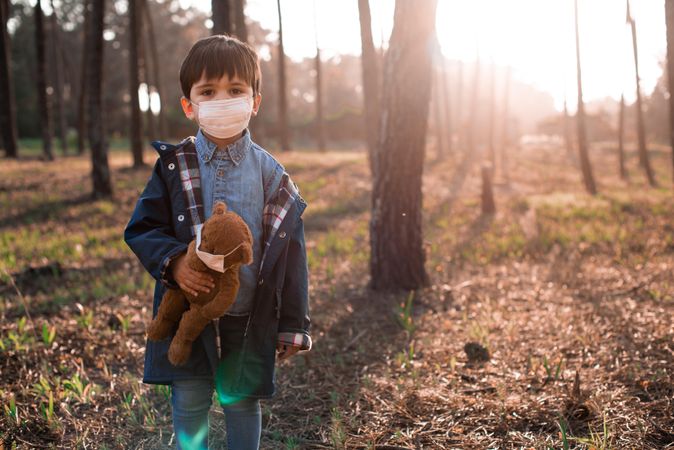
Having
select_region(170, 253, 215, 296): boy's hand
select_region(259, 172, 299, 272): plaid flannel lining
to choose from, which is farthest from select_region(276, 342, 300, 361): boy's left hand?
select_region(170, 253, 215, 296): boy's hand

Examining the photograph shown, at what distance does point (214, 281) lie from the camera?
227 centimetres

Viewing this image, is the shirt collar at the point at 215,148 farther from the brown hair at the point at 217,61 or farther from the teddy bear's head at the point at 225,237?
the teddy bear's head at the point at 225,237

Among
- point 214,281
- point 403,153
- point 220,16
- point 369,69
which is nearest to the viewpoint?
point 214,281

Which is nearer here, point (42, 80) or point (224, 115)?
point (224, 115)

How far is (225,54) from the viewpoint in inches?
94.3

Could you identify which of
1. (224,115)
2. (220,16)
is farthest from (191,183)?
(220,16)

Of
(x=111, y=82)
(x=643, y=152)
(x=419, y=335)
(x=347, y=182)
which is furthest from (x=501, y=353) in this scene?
(x=111, y=82)

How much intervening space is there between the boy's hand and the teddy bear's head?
0.31ft

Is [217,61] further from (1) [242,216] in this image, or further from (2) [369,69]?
(2) [369,69]

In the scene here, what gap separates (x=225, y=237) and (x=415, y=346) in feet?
10.4

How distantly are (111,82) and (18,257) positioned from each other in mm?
44326

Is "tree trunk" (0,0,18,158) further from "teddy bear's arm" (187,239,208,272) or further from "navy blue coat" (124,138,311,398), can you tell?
"teddy bear's arm" (187,239,208,272)

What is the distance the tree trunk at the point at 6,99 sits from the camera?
61.5ft

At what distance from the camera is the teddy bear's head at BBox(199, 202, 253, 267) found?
2.16m
